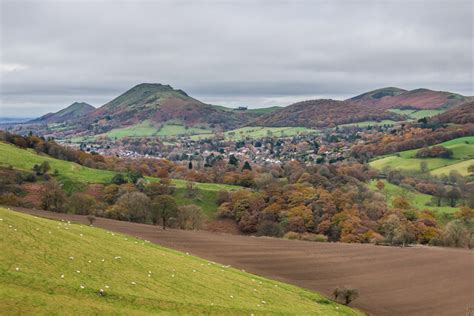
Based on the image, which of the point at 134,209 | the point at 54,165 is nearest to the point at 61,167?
the point at 54,165

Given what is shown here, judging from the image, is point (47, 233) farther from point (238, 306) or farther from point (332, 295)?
point (332, 295)

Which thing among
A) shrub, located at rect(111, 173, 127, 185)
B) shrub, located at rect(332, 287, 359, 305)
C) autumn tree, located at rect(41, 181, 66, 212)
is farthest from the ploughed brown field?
shrub, located at rect(111, 173, 127, 185)

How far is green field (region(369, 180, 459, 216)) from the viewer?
4961 inches

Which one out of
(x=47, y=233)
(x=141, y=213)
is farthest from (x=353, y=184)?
(x=47, y=233)

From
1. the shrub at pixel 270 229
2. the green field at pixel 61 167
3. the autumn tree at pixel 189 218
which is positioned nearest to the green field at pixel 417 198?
the shrub at pixel 270 229

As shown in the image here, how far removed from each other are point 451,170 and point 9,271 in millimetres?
176973

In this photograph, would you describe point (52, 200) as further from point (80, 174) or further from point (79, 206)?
point (80, 174)

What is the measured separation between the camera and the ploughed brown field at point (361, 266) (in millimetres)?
50188

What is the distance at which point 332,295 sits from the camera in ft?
166

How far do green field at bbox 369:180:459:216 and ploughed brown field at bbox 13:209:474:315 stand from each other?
196 feet

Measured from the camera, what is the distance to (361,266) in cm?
6231

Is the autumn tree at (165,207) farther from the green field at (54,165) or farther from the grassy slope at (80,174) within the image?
the green field at (54,165)

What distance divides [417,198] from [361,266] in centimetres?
8958

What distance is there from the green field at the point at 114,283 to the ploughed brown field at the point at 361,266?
305 inches
